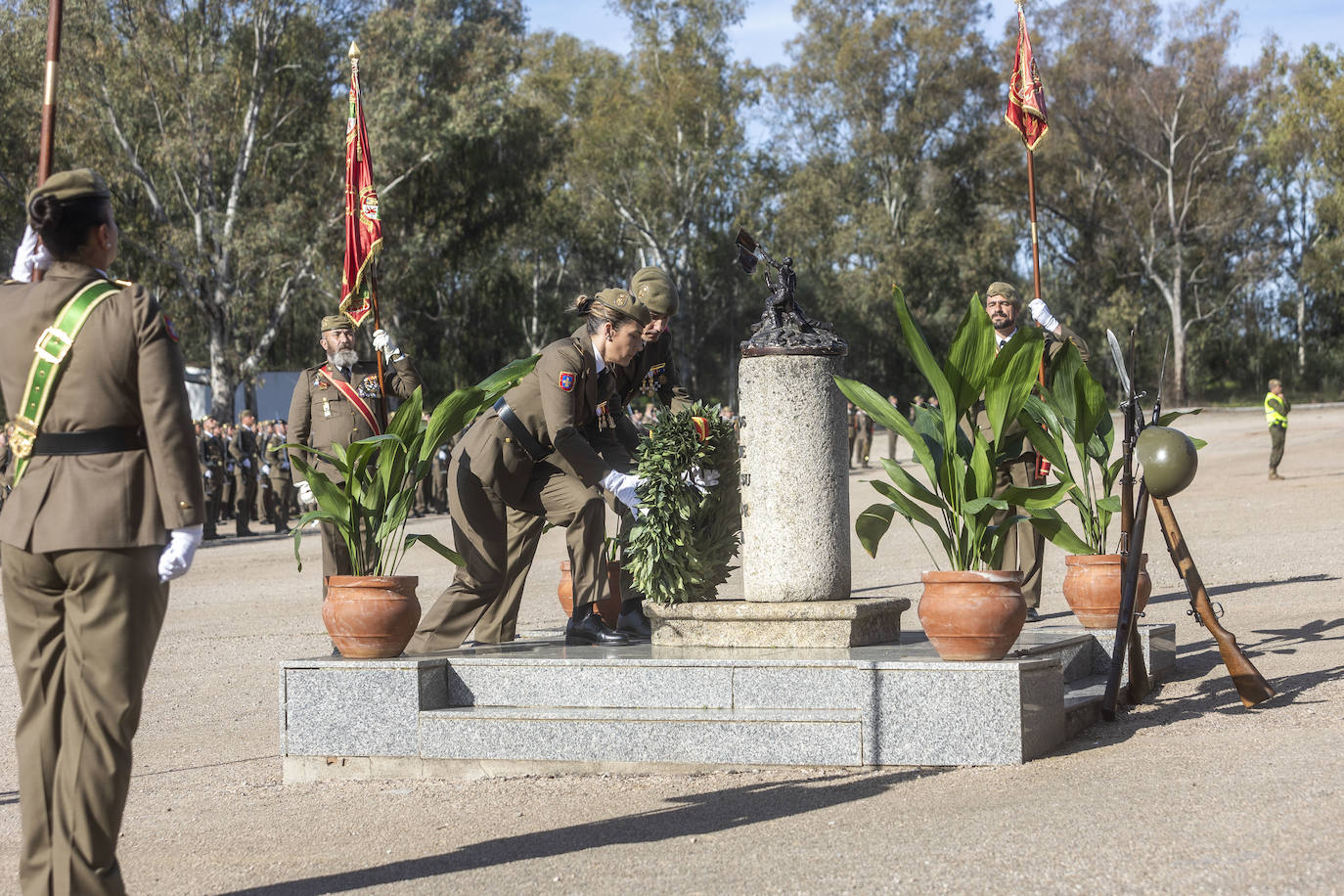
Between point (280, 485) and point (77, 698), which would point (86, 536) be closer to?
point (77, 698)

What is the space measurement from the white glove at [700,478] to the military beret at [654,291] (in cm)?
98

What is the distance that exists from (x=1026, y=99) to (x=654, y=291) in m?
4.18

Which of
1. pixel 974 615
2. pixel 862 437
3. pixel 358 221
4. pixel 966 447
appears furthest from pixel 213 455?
pixel 974 615

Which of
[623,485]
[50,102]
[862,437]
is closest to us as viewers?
[50,102]

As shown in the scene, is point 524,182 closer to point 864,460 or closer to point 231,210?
point 231,210

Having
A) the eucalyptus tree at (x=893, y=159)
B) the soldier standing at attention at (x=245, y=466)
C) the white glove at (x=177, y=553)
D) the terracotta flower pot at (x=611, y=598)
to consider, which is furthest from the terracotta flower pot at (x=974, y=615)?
the eucalyptus tree at (x=893, y=159)

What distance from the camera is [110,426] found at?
3.92 m

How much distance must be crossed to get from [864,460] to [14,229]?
22.3 metres

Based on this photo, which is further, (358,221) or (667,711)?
(358,221)

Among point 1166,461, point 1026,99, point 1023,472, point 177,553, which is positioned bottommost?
point 1023,472

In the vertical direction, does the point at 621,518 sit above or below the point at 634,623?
above

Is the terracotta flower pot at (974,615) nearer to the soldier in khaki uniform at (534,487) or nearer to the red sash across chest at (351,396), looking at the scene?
the soldier in khaki uniform at (534,487)

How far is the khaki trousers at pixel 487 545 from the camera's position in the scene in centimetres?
699

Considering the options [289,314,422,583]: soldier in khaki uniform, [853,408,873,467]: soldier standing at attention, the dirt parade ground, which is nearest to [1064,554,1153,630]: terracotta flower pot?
the dirt parade ground
